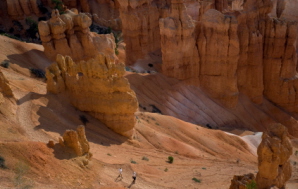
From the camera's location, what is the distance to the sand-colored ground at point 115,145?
1616 cm

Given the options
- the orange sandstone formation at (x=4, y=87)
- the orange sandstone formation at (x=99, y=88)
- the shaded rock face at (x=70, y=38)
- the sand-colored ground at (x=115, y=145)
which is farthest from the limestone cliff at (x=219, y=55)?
the orange sandstone formation at (x=4, y=87)

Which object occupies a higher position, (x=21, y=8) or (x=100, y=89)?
(x=100, y=89)

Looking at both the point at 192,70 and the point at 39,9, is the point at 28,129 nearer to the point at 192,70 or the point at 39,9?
the point at 192,70

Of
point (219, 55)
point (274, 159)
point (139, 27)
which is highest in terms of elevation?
point (274, 159)

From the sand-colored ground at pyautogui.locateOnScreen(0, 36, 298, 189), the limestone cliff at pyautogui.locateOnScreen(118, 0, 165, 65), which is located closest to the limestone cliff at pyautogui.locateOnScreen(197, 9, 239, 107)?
the sand-colored ground at pyautogui.locateOnScreen(0, 36, 298, 189)

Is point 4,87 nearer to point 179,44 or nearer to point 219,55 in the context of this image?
point 179,44

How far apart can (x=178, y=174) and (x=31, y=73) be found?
1873 centimetres

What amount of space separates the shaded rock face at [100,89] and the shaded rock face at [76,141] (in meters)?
6.76

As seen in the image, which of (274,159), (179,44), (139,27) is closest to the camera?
(274,159)

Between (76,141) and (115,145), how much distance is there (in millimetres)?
6188

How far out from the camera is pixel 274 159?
1538 centimetres

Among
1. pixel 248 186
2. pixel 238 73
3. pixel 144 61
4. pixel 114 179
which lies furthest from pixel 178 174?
pixel 144 61

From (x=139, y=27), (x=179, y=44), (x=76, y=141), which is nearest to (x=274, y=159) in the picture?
(x=76, y=141)

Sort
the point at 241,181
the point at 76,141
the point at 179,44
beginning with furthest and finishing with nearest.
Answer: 1. the point at 179,44
2. the point at 76,141
3. the point at 241,181
